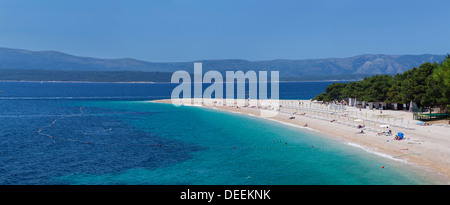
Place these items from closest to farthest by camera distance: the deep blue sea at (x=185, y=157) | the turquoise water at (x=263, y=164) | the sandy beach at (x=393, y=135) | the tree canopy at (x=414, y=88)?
the turquoise water at (x=263, y=164) → the deep blue sea at (x=185, y=157) → the sandy beach at (x=393, y=135) → the tree canopy at (x=414, y=88)

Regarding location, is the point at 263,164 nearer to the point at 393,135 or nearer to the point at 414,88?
the point at 393,135

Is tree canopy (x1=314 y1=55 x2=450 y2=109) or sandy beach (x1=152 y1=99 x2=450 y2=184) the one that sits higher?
tree canopy (x1=314 y1=55 x2=450 y2=109)

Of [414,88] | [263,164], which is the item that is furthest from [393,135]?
[414,88]

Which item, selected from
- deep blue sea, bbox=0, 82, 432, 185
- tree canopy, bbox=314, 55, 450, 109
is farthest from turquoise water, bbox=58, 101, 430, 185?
tree canopy, bbox=314, 55, 450, 109

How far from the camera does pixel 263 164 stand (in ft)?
120

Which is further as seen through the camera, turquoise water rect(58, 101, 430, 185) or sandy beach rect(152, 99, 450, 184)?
sandy beach rect(152, 99, 450, 184)

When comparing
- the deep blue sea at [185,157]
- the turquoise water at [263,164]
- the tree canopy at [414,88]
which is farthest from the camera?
the tree canopy at [414,88]

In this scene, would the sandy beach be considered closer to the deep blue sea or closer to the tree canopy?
the deep blue sea

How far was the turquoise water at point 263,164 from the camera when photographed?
3075cm

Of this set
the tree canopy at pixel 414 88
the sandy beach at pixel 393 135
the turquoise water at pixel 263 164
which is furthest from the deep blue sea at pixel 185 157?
the tree canopy at pixel 414 88

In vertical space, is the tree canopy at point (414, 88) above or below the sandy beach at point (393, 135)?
above

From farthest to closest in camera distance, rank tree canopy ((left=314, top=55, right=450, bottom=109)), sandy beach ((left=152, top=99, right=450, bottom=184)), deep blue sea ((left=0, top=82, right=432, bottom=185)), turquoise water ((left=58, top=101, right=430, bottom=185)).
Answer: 1. tree canopy ((left=314, top=55, right=450, bottom=109))
2. sandy beach ((left=152, top=99, right=450, bottom=184))
3. deep blue sea ((left=0, top=82, right=432, bottom=185))
4. turquoise water ((left=58, top=101, right=430, bottom=185))

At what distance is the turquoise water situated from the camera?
30750mm

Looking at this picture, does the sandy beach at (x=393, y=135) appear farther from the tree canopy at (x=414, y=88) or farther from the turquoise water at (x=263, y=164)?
the tree canopy at (x=414, y=88)
